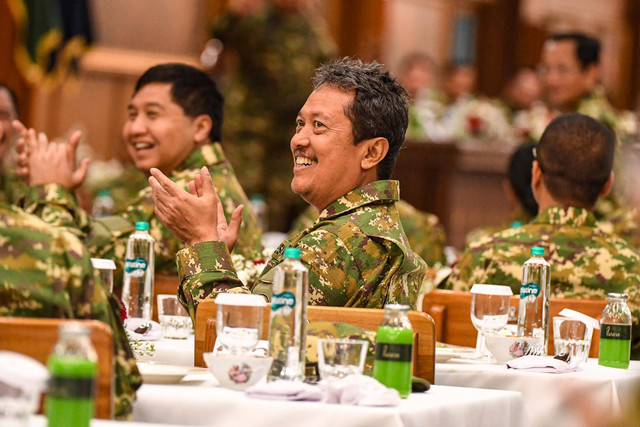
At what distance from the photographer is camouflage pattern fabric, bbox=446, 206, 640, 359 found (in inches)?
151

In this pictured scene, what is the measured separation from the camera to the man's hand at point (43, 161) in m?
4.36

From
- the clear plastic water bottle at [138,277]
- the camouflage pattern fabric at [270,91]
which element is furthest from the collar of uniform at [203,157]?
the camouflage pattern fabric at [270,91]

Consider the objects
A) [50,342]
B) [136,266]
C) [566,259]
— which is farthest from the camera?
[566,259]

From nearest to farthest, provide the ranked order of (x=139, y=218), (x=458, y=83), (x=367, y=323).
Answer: (x=367, y=323), (x=139, y=218), (x=458, y=83)

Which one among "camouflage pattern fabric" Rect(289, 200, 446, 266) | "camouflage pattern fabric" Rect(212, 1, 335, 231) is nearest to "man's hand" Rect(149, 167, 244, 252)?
"camouflage pattern fabric" Rect(289, 200, 446, 266)

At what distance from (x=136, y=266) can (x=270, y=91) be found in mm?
6395

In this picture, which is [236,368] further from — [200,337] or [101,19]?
[101,19]

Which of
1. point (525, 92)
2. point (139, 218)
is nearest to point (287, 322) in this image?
point (139, 218)

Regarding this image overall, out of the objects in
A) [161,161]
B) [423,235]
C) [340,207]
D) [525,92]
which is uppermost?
[525,92]

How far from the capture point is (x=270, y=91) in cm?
984

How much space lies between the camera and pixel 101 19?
8812 mm

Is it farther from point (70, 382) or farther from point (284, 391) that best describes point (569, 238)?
point (70, 382)

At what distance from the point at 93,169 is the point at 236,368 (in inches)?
229

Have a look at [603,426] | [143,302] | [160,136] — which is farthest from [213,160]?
[603,426]
